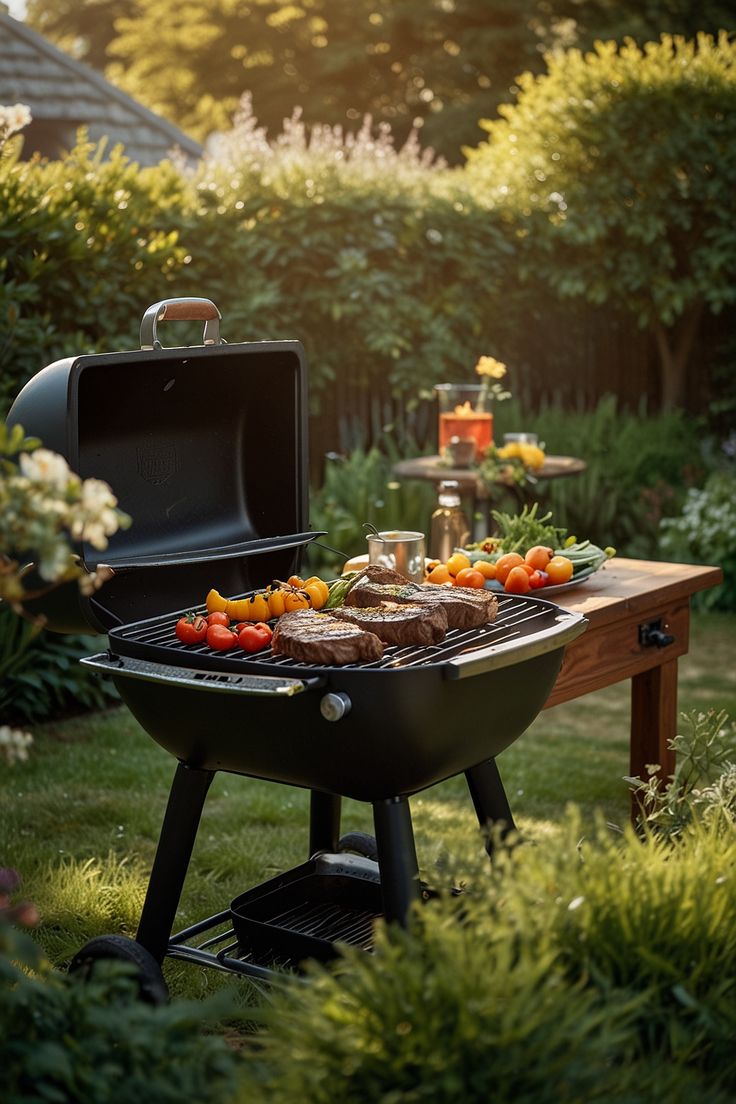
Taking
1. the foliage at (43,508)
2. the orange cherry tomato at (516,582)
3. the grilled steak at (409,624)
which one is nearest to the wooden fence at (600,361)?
the orange cherry tomato at (516,582)

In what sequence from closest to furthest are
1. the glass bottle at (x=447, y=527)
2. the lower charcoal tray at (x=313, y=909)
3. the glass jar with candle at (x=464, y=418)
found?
the lower charcoal tray at (x=313, y=909), the glass bottle at (x=447, y=527), the glass jar with candle at (x=464, y=418)

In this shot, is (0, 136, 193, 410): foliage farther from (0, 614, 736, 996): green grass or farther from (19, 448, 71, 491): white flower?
(19, 448, 71, 491): white flower

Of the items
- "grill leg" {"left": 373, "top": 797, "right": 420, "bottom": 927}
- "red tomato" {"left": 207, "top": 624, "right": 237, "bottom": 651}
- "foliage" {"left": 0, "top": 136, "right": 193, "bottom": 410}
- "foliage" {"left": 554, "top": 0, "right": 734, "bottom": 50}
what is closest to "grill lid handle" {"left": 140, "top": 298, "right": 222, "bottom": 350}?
"red tomato" {"left": 207, "top": 624, "right": 237, "bottom": 651}

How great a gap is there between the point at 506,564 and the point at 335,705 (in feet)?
3.61

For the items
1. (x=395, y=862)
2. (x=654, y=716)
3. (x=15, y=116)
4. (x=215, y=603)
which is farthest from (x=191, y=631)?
(x=654, y=716)

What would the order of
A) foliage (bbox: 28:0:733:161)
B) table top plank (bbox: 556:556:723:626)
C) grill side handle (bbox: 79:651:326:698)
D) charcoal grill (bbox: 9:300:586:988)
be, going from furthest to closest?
foliage (bbox: 28:0:733:161) < table top plank (bbox: 556:556:723:626) < charcoal grill (bbox: 9:300:586:988) < grill side handle (bbox: 79:651:326:698)

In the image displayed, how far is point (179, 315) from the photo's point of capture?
9.88ft

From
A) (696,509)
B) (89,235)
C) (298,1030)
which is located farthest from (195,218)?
(298,1030)

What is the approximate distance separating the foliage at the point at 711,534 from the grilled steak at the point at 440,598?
178 inches

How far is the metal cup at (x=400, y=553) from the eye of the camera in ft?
11.0

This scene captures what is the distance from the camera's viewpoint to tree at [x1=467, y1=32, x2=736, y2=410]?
27.0 feet

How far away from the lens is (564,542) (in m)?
3.67

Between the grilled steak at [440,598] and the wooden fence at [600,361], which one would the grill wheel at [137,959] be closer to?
the grilled steak at [440,598]

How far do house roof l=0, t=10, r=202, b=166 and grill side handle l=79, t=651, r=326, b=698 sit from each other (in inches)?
323
